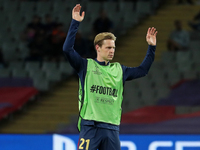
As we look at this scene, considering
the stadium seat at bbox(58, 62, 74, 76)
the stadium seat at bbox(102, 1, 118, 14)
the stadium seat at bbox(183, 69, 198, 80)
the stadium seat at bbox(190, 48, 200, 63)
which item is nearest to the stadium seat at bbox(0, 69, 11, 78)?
the stadium seat at bbox(58, 62, 74, 76)

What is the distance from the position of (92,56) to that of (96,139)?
620 cm

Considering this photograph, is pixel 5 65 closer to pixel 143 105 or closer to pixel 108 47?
pixel 143 105

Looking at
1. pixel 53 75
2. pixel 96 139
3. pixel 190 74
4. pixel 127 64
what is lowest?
pixel 96 139

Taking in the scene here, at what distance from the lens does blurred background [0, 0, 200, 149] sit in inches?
343

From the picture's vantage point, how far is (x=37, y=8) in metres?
12.3

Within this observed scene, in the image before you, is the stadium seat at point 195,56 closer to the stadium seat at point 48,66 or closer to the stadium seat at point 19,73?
the stadium seat at point 48,66

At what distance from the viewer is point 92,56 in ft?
33.1

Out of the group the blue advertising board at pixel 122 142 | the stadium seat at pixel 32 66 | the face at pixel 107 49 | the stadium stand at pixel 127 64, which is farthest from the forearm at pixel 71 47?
the stadium seat at pixel 32 66

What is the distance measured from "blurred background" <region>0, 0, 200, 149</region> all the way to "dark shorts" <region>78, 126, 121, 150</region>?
3493 mm

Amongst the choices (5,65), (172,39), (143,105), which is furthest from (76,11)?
(5,65)

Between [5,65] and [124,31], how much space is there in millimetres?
3056

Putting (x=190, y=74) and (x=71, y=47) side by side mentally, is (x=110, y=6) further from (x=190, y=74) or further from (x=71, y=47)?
(x=71, y=47)

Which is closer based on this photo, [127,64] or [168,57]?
[168,57]

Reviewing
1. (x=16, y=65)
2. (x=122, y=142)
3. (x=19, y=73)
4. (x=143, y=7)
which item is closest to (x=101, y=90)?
(x=122, y=142)
